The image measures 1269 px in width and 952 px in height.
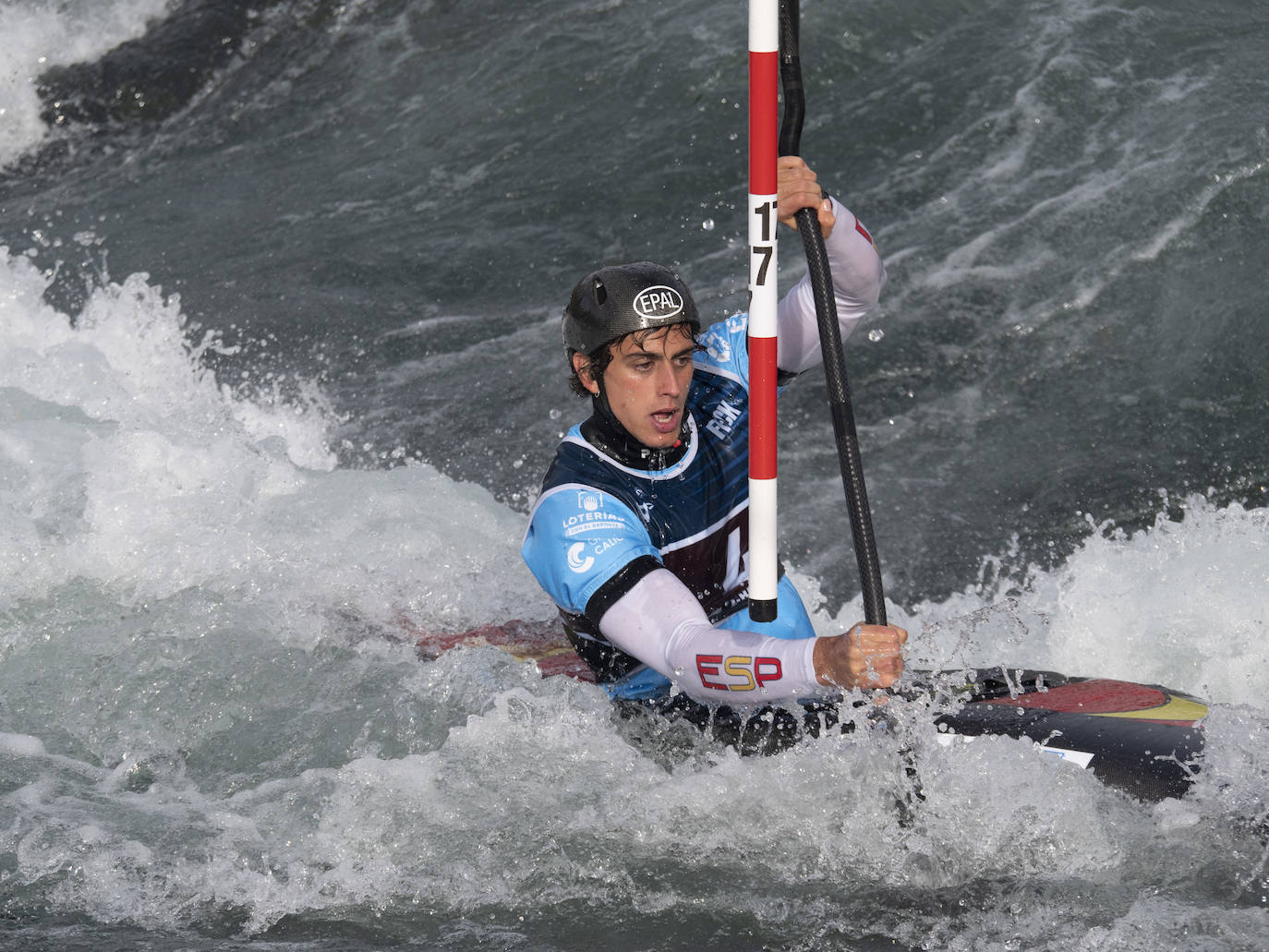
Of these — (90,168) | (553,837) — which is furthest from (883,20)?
(553,837)

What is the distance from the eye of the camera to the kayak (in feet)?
10.1

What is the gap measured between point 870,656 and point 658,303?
1.06 meters

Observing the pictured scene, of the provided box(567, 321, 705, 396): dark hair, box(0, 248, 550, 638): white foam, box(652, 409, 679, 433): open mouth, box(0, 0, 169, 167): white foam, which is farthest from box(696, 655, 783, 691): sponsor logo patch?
box(0, 0, 169, 167): white foam

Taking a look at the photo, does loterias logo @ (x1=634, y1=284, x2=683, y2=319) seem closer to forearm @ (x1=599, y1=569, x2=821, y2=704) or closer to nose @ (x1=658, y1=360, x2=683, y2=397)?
nose @ (x1=658, y1=360, x2=683, y2=397)

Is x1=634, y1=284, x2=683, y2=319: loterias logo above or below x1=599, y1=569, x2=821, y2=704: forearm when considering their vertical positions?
above

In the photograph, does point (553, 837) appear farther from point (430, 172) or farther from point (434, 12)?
point (434, 12)

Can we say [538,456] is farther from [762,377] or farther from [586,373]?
[762,377]

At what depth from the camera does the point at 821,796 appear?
320cm

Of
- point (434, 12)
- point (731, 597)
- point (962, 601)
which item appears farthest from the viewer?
point (434, 12)

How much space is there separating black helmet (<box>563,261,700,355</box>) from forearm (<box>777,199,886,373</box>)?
1.16 feet

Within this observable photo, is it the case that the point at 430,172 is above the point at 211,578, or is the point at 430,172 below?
above

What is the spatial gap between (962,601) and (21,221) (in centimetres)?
685

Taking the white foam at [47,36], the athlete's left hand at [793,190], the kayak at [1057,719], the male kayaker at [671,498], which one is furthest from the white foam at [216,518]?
the white foam at [47,36]

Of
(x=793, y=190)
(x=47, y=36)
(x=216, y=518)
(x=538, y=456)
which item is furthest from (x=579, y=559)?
(x=47, y=36)
